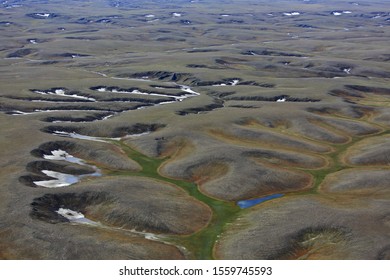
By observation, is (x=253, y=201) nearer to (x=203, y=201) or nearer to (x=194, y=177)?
(x=203, y=201)

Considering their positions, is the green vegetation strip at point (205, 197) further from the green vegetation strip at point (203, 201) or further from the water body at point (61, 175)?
the water body at point (61, 175)

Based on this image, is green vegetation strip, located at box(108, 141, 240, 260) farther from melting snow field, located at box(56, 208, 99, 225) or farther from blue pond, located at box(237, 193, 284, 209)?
melting snow field, located at box(56, 208, 99, 225)

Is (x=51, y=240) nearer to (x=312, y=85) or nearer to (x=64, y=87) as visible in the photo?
(x=64, y=87)

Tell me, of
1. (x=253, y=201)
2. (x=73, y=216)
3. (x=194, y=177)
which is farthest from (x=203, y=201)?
(x=73, y=216)

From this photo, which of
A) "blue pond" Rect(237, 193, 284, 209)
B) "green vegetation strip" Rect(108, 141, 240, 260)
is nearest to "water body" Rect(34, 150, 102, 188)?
"green vegetation strip" Rect(108, 141, 240, 260)

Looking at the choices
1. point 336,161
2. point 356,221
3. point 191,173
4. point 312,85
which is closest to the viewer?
point 356,221

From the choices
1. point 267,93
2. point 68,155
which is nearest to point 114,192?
point 68,155
